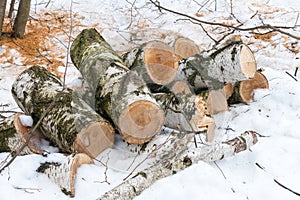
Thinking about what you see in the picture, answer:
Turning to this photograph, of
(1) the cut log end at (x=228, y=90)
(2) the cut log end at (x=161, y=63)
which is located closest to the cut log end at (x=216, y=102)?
(1) the cut log end at (x=228, y=90)

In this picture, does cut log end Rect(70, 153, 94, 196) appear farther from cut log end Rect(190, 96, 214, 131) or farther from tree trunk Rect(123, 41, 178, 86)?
tree trunk Rect(123, 41, 178, 86)

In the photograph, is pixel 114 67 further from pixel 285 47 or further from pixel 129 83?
pixel 285 47

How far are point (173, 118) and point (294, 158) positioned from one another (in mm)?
1006

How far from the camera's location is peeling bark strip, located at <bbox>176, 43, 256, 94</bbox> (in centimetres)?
381

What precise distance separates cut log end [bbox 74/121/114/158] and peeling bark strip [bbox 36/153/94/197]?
224 millimetres

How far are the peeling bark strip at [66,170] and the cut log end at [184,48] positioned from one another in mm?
1652

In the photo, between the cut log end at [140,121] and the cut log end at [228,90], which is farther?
the cut log end at [228,90]

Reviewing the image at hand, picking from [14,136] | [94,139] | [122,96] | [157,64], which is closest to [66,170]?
[94,139]

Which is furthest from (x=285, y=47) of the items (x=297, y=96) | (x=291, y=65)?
(x=297, y=96)

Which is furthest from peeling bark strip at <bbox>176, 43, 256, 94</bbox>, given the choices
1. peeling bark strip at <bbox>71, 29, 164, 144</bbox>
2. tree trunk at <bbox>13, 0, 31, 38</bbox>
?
tree trunk at <bbox>13, 0, 31, 38</bbox>

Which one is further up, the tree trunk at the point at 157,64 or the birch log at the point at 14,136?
the tree trunk at the point at 157,64

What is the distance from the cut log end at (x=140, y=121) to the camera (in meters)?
3.29

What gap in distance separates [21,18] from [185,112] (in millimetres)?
3525

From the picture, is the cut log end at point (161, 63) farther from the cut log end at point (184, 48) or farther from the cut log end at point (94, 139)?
the cut log end at point (94, 139)
